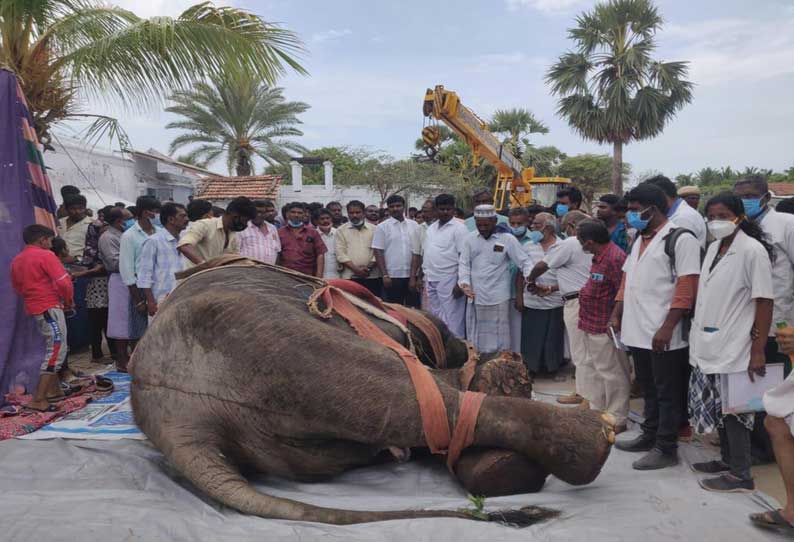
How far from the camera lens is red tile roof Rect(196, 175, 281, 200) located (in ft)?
68.7

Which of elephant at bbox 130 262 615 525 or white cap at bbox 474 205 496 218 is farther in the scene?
white cap at bbox 474 205 496 218

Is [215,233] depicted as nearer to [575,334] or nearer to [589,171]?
[575,334]

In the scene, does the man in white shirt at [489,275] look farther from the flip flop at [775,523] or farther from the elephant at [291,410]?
the flip flop at [775,523]

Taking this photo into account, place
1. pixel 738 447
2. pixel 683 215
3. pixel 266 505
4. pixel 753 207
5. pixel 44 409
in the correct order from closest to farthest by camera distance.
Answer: pixel 266 505, pixel 738 447, pixel 753 207, pixel 683 215, pixel 44 409

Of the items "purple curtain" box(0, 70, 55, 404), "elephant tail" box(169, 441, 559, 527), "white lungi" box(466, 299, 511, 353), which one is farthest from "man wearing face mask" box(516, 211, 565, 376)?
"purple curtain" box(0, 70, 55, 404)

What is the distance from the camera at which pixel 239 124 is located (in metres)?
22.4

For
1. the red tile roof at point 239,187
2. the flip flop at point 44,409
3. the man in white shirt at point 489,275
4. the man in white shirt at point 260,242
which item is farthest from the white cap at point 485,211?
the red tile roof at point 239,187

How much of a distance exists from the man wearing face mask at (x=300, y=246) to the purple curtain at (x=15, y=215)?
2367mm

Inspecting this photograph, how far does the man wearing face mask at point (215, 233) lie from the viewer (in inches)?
201

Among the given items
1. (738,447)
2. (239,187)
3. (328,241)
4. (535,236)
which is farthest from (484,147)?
(239,187)

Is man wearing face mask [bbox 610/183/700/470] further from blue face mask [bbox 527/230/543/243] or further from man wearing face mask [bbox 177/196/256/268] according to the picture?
man wearing face mask [bbox 177/196/256/268]

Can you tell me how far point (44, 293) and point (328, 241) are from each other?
3428mm

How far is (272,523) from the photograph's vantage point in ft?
7.68

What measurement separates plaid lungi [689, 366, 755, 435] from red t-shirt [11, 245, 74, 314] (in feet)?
15.4
